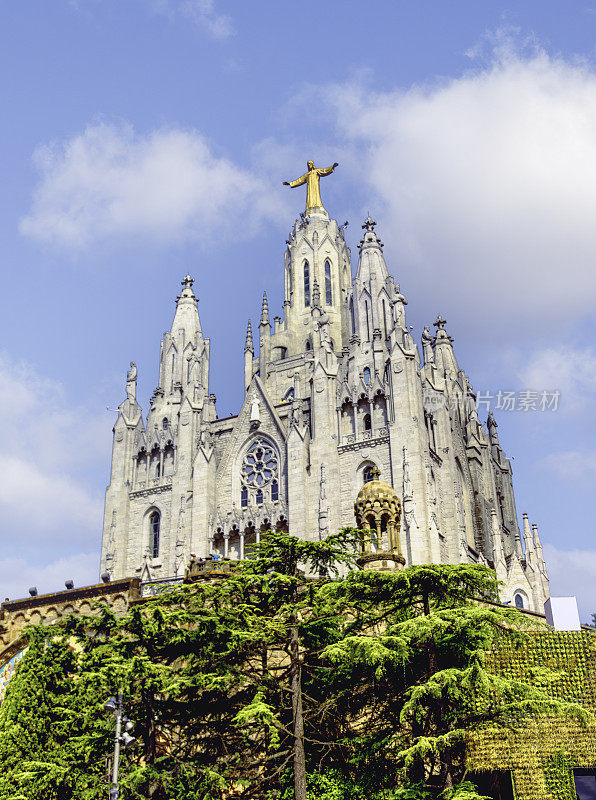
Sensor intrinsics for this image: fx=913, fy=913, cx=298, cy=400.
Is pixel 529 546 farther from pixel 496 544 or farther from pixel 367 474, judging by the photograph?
pixel 367 474

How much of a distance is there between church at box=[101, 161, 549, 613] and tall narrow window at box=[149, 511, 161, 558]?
66 mm

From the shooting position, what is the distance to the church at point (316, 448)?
42.8m

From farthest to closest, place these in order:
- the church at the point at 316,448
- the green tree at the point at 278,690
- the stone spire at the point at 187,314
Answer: the stone spire at the point at 187,314 < the church at the point at 316,448 < the green tree at the point at 278,690

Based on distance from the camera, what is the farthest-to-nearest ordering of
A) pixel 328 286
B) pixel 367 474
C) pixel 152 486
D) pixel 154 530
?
pixel 328 286, pixel 152 486, pixel 154 530, pixel 367 474

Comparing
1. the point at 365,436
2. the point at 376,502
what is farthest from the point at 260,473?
the point at 376,502

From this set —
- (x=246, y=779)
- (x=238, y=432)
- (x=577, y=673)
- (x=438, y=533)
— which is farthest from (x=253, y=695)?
(x=238, y=432)

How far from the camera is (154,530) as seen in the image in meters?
48.7

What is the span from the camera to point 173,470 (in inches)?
1935

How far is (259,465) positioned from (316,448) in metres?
4.34

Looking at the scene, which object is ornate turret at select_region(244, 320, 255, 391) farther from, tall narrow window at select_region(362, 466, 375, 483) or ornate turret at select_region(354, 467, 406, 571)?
ornate turret at select_region(354, 467, 406, 571)

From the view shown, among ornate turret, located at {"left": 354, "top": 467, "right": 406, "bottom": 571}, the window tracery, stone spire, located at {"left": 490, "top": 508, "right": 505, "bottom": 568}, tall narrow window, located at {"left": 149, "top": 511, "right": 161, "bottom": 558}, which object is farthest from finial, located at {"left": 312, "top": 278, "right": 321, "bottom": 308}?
ornate turret, located at {"left": 354, "top": 467, "right": 406, "bottom": 571}

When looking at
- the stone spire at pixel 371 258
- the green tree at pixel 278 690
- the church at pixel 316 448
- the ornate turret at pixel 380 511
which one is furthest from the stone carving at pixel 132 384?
the green tree at pixel 278 690

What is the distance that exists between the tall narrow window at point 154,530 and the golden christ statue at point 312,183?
23844 millimetres

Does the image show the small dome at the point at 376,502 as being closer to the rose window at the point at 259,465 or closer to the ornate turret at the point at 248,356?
the rose window at the point at 259,465
